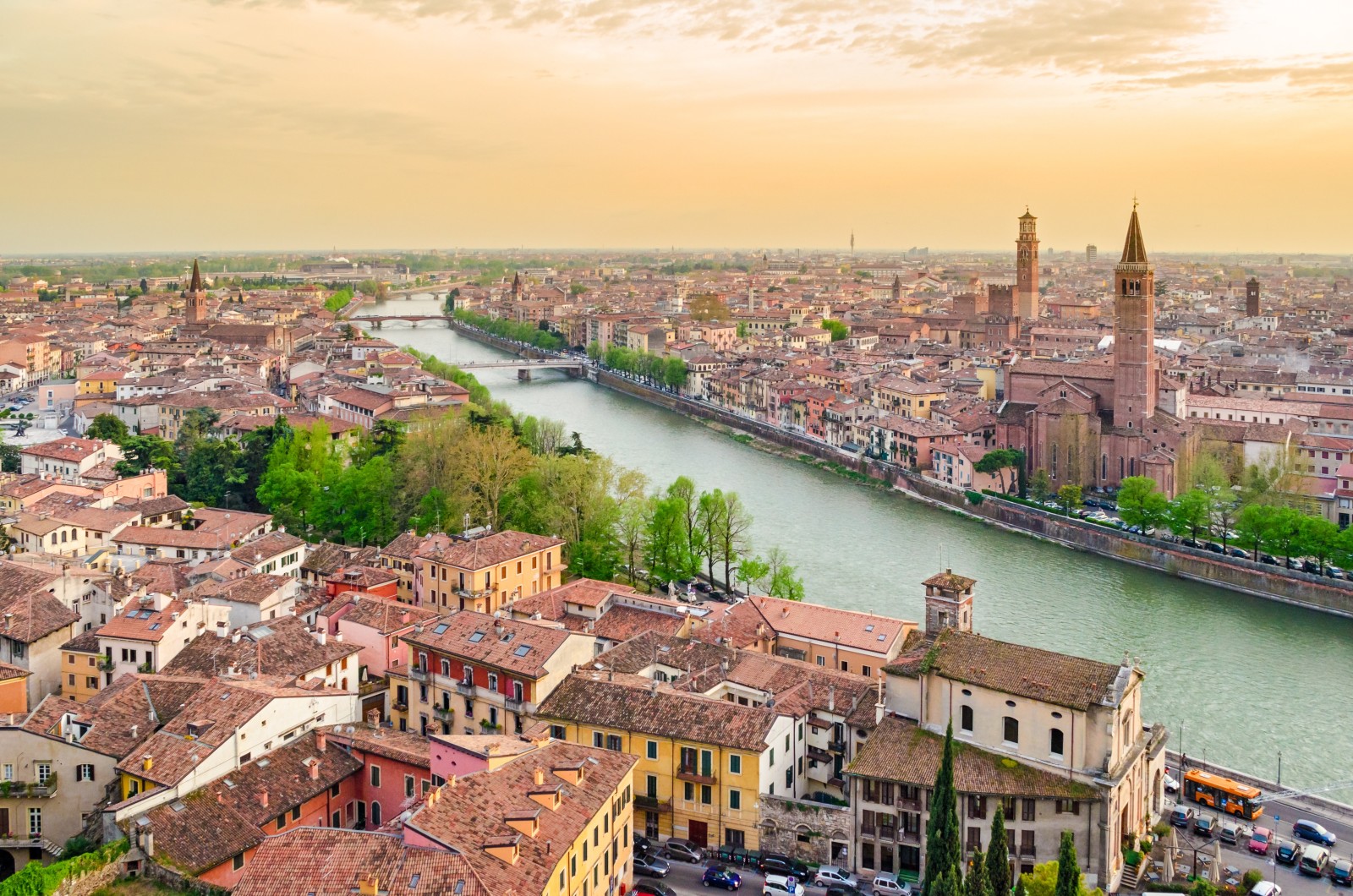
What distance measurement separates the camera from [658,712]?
7.44 m

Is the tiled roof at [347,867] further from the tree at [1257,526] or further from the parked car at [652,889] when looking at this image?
the tree at [1257,526]

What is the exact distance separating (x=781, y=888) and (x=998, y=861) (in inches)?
46.7

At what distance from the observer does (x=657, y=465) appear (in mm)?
20672

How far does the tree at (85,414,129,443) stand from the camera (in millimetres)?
18156

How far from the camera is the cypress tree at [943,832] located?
230 inches

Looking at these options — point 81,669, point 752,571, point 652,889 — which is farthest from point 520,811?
point 752,571

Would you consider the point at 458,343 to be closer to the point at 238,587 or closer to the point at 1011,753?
the point at 238,587

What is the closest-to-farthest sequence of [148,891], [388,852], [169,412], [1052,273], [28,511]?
[388,852], [148,891], [28,511], [169,412], [1052,273]

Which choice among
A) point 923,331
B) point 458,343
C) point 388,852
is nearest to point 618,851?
point 388,852

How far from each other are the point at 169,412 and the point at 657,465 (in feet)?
25.8

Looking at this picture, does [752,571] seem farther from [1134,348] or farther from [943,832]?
[1134,348]

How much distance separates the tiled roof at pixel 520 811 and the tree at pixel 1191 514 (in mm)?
10237

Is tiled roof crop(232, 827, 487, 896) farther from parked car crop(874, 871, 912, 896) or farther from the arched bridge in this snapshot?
the arched bridge

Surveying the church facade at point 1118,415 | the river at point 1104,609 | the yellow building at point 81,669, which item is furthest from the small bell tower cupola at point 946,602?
the church facade at point 1118,415
